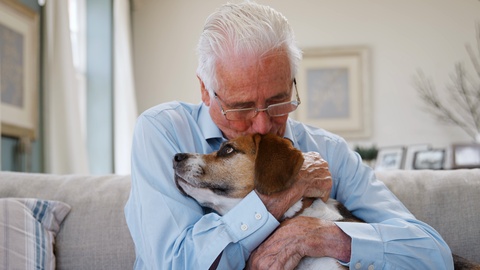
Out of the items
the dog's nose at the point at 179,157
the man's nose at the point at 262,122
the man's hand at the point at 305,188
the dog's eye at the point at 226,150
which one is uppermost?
the man's nose at the point at 262,122

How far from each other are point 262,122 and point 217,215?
0.28 meters

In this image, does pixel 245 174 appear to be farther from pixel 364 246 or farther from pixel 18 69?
pixel 18 69

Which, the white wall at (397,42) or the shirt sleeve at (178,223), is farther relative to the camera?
the white wall at (397,42)

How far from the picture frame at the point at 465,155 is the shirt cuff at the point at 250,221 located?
3879 mm

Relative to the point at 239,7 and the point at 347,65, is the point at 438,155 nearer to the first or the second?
the point at 347,65

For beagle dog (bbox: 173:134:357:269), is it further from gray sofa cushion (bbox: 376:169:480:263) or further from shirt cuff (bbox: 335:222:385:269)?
gray sofa cushion (bbox: 376:169:480:263)

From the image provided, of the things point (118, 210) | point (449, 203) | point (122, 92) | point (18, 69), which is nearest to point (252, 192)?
point (118, 210)

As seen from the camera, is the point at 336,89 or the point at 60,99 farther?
the point at 336,89

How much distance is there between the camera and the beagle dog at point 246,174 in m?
1.59

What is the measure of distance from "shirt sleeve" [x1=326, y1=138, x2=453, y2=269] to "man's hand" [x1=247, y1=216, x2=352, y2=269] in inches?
1.1

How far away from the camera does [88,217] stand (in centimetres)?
218

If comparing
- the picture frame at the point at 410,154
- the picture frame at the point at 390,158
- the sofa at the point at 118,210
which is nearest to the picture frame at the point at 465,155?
the picture frame at the point at 410,154

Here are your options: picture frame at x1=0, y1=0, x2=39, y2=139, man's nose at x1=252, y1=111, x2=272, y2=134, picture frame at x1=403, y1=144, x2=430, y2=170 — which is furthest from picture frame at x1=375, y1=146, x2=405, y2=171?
man's nose at x1=252, y1=111, x2=272, y2=134

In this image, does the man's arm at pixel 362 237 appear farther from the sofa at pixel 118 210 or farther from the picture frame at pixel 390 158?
the picture frame at pixel 390 158
